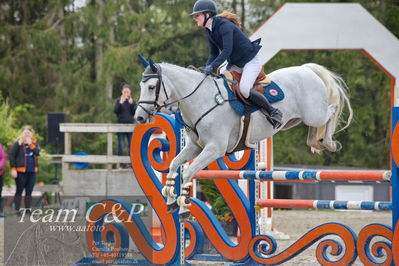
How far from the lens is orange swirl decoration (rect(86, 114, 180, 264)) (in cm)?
585

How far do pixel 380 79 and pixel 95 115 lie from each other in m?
7.51

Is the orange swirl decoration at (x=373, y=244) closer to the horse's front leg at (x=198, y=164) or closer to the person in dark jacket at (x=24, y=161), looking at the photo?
the horse's front leg at (x=198, y=164)

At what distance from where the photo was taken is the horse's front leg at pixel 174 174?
4.92 m

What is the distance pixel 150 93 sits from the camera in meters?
4.74

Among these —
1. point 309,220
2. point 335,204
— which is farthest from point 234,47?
point 309,220

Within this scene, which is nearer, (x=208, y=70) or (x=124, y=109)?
(x=208, y=70)

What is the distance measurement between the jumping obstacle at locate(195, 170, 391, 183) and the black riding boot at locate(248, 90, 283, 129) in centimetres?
37

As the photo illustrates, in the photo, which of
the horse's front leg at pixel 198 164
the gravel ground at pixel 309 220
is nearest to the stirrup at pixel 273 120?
the horse's front leg at pixel 198 164

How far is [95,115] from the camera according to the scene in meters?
19.9

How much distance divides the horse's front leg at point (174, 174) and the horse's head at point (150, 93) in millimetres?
437

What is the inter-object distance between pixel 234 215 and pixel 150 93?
167 centimetres

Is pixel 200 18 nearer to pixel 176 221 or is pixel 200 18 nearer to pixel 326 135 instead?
pixel 326 135

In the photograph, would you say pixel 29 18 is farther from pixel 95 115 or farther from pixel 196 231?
pixel 196 231

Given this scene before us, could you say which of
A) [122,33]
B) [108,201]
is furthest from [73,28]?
[108,201]
